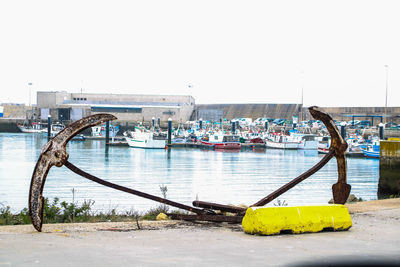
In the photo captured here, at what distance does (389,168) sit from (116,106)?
95.7m

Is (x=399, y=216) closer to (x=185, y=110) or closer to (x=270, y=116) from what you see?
(x=185, y=110)

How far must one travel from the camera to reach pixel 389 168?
58.2 ft

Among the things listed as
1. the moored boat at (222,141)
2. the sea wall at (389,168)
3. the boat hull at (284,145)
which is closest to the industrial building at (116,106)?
the moored boat at (222,141)

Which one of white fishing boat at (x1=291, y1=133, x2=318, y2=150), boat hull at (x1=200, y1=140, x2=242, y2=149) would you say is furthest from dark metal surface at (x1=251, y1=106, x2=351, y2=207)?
white fishing boat at (x1=291, y1=133, x2=318, y2=150)

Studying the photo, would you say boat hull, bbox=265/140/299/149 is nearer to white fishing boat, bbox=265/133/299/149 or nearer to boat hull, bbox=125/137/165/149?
white fishing boat, bbox=265/133/299/149

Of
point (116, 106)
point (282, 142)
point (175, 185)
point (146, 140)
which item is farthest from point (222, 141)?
point (175, 185)

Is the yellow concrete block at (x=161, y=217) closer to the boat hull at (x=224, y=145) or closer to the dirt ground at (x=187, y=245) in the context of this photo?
the dirt ground at (x=187, y=245)

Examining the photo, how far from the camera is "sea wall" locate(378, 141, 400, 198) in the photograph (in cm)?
1775

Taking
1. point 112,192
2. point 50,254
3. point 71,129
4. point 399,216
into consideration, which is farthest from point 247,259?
point 112,192

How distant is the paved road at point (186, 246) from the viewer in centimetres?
625

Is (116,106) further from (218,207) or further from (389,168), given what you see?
(218,207)

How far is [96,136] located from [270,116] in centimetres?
3735

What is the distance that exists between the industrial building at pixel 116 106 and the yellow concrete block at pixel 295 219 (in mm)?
99630

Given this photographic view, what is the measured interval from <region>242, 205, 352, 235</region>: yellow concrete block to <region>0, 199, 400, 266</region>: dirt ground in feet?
0.38
